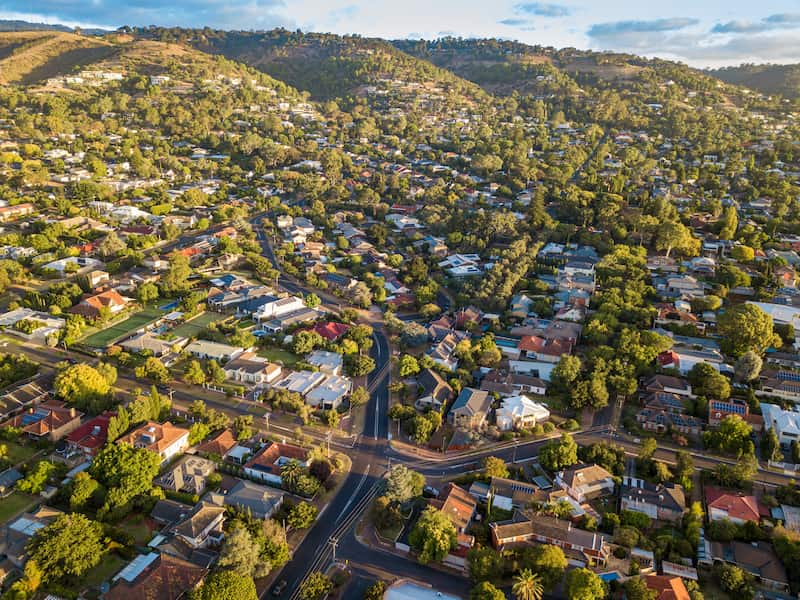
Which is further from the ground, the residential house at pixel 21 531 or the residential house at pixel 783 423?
the residential house at pixel 783 423

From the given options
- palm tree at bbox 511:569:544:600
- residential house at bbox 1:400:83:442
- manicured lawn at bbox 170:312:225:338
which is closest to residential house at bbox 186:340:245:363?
manicured lawn at bbox 170:312:225:338

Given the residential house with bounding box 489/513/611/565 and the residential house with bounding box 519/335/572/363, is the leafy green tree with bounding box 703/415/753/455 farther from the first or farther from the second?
the residential house with bounding box 519/335/572/363

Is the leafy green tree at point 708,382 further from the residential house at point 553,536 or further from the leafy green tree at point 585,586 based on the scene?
the leafy green tree at point 585,586

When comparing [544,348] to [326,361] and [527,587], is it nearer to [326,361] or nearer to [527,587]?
[326,361]

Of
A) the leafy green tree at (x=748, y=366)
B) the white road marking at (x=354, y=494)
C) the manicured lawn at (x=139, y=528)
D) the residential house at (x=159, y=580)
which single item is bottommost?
the white road marking at (x=354, y=494)

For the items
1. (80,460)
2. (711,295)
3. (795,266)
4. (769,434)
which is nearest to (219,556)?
(80,460)

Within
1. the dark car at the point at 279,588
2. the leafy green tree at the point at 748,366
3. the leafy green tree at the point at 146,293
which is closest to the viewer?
the dark car at the point at 279,588

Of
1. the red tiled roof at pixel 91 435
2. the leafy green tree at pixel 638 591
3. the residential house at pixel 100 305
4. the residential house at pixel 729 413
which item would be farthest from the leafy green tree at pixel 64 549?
the residential house at pixel 729 413

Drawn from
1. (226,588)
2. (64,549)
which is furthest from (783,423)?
(64,549)
